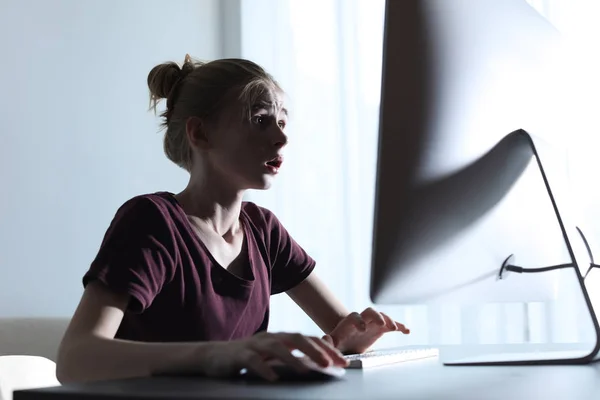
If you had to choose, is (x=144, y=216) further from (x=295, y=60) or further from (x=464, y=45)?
(x=295, y=60)

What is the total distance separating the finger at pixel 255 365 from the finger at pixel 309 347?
0.03 m

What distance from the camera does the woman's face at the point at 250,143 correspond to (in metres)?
1.23

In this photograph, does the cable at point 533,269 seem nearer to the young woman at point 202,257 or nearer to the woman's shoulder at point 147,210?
the young woman at point 202,257

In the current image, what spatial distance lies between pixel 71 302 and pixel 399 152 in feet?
5.83

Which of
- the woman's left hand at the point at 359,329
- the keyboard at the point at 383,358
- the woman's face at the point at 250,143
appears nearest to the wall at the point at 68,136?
the woman's face at the point at 250,143

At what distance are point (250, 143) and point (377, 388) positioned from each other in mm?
658

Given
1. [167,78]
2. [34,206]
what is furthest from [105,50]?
[167,78]

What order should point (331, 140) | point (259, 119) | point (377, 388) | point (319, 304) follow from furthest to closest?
point (331, 140) → point (319, 304) → point (259, 119) → point (377, 388)

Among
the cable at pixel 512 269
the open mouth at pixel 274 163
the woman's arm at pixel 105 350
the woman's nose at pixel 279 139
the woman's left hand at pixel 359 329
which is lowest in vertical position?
the woman's arm at pixel 105 350

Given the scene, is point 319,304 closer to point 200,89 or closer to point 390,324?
point 390,324

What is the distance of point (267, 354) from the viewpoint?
683mm

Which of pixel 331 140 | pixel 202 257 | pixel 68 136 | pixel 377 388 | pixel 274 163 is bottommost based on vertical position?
pixel 377 388

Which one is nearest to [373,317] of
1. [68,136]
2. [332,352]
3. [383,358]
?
[383,358]

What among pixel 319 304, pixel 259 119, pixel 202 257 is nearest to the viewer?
pixel 202 257
